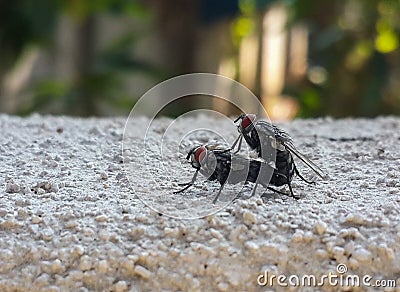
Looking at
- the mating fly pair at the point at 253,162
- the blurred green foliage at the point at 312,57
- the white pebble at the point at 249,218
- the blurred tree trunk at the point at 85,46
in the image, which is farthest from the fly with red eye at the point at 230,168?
the blurred tree trunk at the point at 85,46

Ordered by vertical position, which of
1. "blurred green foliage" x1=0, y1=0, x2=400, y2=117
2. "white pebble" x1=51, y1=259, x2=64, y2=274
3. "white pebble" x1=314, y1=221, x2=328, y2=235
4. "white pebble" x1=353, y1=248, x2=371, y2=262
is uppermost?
"blurred green foliage" x1=0, y1=0, x2=400, y2=117

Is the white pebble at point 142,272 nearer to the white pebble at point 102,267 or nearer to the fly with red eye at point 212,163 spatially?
the white pebble at point 102,267

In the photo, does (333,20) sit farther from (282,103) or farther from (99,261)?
(99,261)

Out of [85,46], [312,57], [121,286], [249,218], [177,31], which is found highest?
[177,31]

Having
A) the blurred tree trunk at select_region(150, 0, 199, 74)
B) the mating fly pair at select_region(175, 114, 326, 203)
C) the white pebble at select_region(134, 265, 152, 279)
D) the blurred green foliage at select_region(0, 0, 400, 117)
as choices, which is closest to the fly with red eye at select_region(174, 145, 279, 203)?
the mating fly pair at select_region(175, 114, 326, 203)

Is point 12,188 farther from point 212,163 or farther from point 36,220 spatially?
point 212,163

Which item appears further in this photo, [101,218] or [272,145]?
[272,145]

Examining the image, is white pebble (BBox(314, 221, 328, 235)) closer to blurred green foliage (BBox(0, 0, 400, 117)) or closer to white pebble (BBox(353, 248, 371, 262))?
white pebble (BBox(353, 248, 371, 262))

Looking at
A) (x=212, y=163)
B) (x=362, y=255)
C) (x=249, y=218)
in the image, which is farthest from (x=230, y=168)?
(x=362, y=255)
